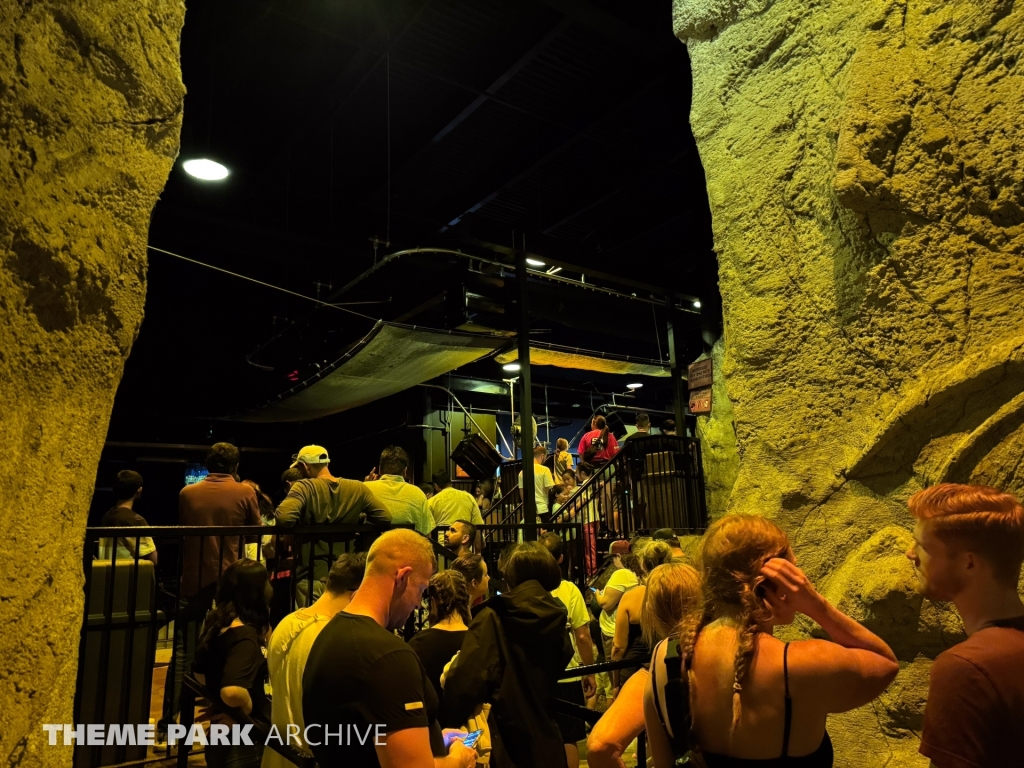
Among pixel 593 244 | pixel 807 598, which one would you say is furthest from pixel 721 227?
pixel 593 244

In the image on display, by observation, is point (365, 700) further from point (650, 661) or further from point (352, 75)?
point (352, 75)

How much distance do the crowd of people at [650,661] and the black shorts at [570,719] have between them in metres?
0.02

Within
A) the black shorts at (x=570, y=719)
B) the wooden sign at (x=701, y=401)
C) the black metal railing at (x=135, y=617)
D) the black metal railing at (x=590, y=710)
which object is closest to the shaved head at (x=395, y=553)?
the black metal railing at (x=590, y=710)

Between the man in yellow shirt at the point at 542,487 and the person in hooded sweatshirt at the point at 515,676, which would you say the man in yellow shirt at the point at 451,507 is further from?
the person in hooded sweatshirt at the point at 515,676

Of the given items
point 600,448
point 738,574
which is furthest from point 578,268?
point 738,574

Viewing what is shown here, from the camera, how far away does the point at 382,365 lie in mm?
9703

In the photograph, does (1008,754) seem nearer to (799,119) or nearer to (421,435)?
(799,119)

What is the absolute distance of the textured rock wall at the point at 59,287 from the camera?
4.91 ft

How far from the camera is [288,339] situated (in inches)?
458

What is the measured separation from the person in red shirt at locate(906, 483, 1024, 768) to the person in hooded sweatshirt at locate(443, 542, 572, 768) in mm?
1693

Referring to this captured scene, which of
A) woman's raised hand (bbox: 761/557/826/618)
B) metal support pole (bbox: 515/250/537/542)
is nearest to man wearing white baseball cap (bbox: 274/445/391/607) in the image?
woman's raised hand (bbox: 761/557/826/618)

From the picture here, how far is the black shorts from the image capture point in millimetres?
3375

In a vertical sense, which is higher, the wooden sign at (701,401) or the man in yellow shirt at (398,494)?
the wooden sign at (701,401)

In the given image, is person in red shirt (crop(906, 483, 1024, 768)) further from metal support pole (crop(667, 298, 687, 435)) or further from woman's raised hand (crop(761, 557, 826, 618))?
metal support pole (crop(667, 298, 687, 435))
